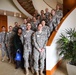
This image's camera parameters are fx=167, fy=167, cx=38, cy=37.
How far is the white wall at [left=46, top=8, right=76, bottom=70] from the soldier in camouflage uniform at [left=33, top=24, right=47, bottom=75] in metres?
0.15

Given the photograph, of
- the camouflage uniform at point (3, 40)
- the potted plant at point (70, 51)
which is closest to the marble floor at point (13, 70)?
the potted plant at point (70, 51)

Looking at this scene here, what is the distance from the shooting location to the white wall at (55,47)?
473cm

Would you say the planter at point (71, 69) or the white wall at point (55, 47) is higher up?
the white wall at point (55, 47)

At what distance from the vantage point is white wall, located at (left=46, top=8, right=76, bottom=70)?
4.73 m

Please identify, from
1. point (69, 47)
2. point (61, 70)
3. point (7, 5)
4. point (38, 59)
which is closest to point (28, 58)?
point (38, 59)

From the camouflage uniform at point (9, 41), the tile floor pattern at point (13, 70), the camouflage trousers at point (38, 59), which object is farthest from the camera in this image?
the camouflage uniform at point (9, 41)

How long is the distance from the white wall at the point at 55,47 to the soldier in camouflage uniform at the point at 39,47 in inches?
5.8

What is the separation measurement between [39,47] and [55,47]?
0.65 metres

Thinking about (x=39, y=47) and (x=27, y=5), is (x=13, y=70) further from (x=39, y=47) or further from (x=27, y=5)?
(x=27, y=5)

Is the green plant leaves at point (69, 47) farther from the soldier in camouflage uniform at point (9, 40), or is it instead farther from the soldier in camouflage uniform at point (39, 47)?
the soldier in camouflage uniform at point (9, 40)

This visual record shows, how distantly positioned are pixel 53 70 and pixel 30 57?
794mm

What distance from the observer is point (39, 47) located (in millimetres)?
4684

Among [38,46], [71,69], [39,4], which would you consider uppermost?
[39,4]

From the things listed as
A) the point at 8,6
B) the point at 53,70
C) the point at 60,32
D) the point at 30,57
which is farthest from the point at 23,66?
the point at 8,6
